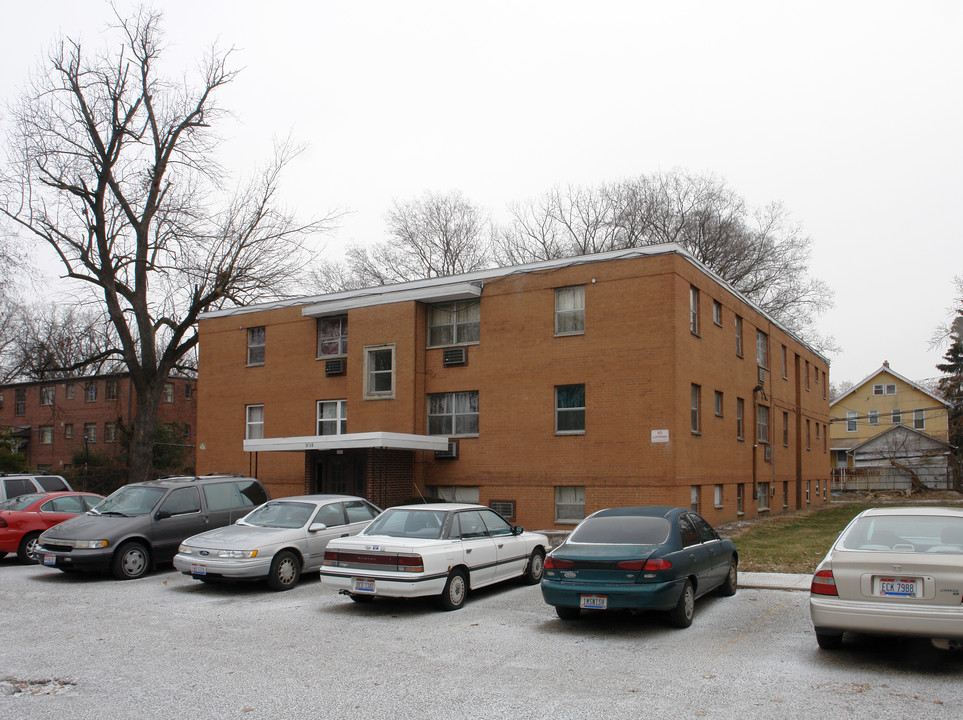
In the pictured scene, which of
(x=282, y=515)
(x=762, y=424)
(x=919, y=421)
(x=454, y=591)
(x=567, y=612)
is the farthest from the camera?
(x=919, y=421)

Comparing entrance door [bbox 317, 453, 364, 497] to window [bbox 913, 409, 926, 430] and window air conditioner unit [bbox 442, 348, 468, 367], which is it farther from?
window [bbox 913, 409, 926, 430]

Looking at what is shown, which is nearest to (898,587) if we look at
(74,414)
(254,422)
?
(254,422)

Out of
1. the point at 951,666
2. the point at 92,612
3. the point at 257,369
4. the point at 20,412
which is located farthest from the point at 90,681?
the point at 20,412

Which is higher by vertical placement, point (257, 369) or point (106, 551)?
point (257, 369)

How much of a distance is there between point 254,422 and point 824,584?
2233cm

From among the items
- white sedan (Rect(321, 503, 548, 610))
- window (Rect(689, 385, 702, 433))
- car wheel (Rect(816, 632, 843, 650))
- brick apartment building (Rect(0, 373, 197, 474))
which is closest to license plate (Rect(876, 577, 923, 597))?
car wheel (Rect(816, 632, 843, 650))

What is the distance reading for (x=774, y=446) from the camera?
2947cm

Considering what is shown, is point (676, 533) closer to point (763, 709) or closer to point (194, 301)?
point (763, 709)

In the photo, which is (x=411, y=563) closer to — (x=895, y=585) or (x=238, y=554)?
(x=238, y=554)

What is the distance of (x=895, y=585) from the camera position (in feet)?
24.6

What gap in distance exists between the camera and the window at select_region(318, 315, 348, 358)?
25.4 m

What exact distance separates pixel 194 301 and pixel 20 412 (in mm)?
31620

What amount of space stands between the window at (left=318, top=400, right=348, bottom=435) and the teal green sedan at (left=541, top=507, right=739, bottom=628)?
15.3 m

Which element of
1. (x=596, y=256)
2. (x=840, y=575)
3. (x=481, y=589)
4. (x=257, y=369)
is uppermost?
(x=596, y=256)
